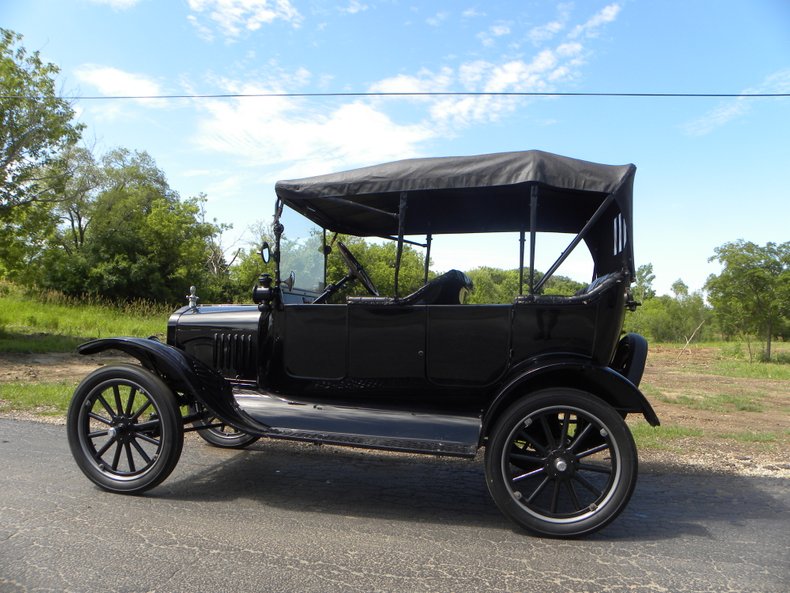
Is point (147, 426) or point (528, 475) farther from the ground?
point (147, 426)

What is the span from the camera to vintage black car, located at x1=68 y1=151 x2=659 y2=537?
11.4 feet

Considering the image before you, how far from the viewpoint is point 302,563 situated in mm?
2906

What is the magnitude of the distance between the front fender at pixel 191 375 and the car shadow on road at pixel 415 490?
21.4 inches

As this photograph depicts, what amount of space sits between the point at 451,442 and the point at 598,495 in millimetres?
924

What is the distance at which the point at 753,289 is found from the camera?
21000 millimetres

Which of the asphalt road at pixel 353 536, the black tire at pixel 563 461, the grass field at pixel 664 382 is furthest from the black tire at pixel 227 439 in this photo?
the black tire at pixel 563 461

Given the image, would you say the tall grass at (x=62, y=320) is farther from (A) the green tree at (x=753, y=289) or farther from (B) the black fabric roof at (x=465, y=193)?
(A) the green tree at (x=753, y=289)

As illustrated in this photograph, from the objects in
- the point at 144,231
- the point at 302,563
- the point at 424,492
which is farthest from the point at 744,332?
the point at 144,231

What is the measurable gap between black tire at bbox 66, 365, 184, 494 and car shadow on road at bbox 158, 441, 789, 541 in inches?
9.8

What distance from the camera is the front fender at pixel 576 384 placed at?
11.4 feet

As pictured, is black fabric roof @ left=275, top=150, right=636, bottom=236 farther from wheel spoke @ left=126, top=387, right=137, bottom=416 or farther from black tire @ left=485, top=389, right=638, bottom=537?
wheel spoke @ left=126, top=387, right=137, bottom=416

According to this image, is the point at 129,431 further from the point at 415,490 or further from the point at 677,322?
the point at 677,322

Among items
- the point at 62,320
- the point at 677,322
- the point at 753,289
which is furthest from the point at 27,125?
the point at 677,322

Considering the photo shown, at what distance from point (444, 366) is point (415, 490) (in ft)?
3.29
